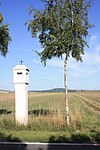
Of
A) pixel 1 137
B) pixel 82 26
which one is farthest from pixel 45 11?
pixel 1 137

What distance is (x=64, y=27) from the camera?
14.8 metres

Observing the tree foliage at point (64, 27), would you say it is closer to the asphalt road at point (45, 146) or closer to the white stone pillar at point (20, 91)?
the white stone pillar at point (20, 91)

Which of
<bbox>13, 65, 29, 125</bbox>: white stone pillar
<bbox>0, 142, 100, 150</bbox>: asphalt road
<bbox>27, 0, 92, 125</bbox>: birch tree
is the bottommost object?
<bbox>0, 142, 100, 150</bbox>: asphalt road

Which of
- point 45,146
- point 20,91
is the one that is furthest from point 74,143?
point 20,91

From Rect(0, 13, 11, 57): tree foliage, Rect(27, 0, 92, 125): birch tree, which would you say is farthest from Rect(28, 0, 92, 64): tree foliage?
Rect(0, 13, 11, 57): tree foliage

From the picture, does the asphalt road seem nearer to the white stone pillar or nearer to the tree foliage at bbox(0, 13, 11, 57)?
the white stone pillar

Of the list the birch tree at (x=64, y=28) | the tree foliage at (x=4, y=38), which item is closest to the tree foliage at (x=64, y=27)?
the birch tree at (x=64, y=28)

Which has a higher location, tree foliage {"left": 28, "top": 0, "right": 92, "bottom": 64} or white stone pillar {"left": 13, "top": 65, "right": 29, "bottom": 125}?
tree foliage {"left": 28, "top": 0, "right": 92, "bottom": 64}

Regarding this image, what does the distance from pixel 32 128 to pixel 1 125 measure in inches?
55.5

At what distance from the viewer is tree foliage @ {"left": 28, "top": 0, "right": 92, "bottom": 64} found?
48.0 ft

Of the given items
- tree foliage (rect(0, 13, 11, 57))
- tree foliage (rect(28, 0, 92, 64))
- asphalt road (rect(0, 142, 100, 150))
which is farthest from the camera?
tree foliage (rect(0, 13, 11, 57))

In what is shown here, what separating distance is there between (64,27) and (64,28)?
0.05 m

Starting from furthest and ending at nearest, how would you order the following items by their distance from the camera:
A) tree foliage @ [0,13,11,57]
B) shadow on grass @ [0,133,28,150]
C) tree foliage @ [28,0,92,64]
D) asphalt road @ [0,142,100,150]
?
tree foliage @ [0,13,11,57], tree foliage @ [28,0,92,64], shadow on grass @ [0,133,28,150], asphalt road @ [0,142,100,150]

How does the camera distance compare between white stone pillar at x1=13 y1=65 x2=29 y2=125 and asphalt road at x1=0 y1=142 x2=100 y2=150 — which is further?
white stone pillar at x1=13 y1=65 x2=29 y2=125
